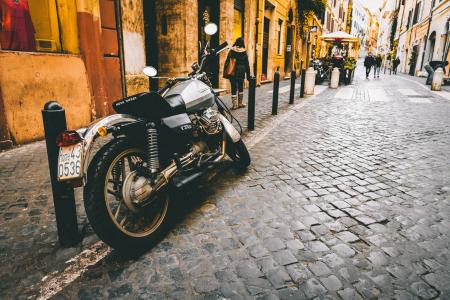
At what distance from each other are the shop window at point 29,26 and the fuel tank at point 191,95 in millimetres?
3443

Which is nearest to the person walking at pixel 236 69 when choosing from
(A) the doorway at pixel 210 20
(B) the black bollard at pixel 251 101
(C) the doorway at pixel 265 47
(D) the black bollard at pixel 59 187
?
(B) the black bollard at pixel 251 101

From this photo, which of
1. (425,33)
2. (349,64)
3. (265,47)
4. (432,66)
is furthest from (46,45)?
(425,33)

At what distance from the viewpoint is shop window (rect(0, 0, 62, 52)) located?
4652 mm

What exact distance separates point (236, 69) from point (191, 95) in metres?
5.44

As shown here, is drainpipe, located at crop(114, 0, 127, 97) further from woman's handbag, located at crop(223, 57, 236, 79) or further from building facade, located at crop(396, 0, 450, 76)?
building facade, located at crop(396, 0, 450, 76)

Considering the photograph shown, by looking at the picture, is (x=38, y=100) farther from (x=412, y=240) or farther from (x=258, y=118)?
(x=412, y=240)

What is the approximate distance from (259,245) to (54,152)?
155cm

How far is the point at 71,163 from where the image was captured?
1810mm

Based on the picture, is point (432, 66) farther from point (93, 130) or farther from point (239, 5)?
point (93, 130)

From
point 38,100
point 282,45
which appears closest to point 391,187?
point 38,100

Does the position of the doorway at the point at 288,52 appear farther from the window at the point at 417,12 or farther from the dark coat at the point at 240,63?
the window at the point at 417,12

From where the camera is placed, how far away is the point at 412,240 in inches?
91.8

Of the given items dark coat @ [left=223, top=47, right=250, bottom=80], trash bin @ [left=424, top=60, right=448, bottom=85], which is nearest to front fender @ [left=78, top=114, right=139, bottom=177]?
dark coat @ [left=223, top=47, right=250, bottom=80]

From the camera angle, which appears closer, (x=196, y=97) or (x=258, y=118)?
(x=196, y=97)
